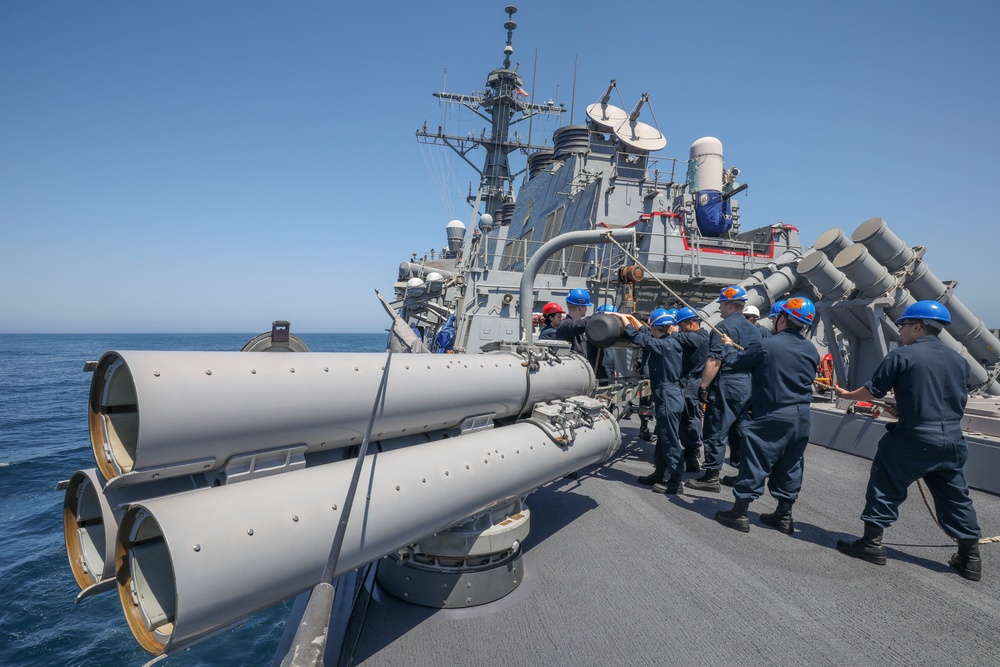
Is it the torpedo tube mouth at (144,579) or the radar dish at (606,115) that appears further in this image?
the radar dish at (606,115)

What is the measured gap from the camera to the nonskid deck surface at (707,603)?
2404mm

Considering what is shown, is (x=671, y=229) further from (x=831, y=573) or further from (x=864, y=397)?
(x=831, y=573)

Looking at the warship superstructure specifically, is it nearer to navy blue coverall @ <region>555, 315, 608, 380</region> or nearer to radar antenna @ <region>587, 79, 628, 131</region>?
navy blue coverall @ <region>555, 315, 608, 380</region>

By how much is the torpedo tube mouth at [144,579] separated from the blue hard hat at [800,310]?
3802 mm

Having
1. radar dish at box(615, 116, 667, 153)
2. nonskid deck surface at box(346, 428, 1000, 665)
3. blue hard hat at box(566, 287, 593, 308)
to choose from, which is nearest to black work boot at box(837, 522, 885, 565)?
nonskid deck surface at box(346, 428, 1000, 665)

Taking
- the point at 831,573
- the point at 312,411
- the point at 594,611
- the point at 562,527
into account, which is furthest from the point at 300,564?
the point at 831,573

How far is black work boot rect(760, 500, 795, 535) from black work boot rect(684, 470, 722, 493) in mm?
824

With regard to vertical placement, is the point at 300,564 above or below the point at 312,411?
below

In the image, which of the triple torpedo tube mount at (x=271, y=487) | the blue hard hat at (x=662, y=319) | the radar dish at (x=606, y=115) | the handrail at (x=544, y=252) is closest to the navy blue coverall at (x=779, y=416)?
the blue hard hat at (x=662, y=319)

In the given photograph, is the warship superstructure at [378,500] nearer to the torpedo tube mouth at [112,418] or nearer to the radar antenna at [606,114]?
the torpedo tube mouth at [112,418]

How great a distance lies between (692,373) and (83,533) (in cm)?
451

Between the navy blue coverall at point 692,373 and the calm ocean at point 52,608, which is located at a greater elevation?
the navy blue coverall at point 692,373

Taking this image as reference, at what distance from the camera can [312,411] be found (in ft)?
7.29

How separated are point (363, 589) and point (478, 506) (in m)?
0.95
